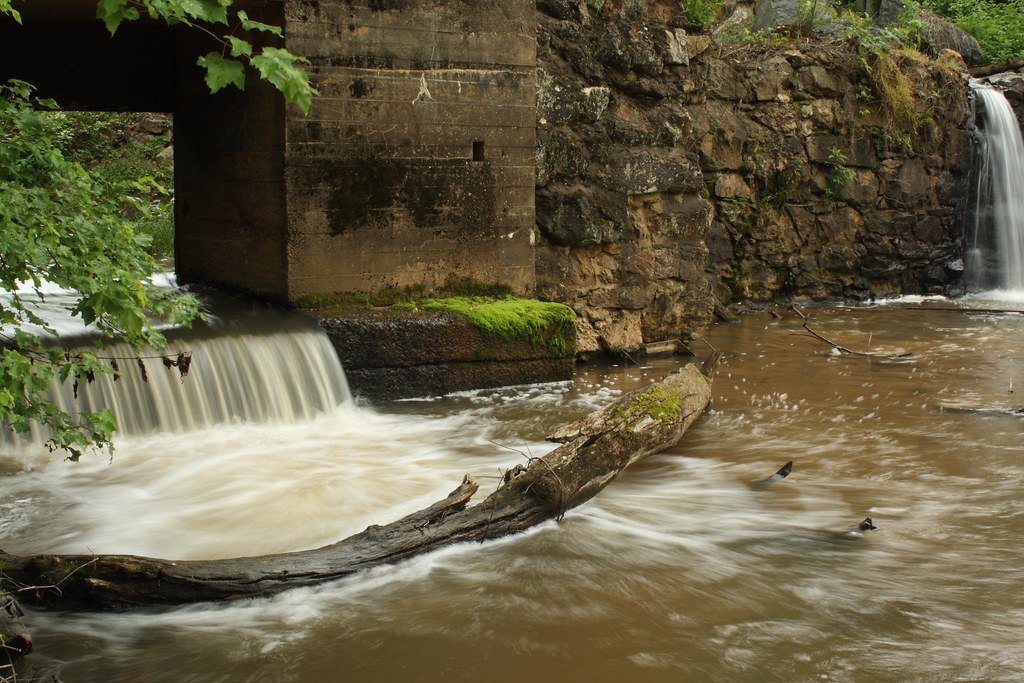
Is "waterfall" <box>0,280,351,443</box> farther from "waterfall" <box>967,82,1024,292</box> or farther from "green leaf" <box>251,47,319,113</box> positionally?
"waterfall" <box>967,82,1024,292</box>

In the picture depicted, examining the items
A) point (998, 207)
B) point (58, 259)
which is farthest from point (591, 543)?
point (998, 207)

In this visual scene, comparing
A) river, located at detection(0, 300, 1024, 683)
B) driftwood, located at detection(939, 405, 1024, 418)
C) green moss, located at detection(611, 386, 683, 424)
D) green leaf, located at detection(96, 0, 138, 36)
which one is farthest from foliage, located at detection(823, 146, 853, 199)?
green leaf, located at detection(96, 0, 138, 36)

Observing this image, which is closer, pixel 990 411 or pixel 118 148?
pixel 990 411

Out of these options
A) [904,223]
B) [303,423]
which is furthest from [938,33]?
[303,423]

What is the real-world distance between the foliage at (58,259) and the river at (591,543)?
3.54 ft

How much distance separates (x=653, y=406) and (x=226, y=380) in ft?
10.7

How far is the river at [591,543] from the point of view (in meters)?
4.14

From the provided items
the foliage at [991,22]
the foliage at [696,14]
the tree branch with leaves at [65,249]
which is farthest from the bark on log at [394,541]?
the foliage at [991,22]

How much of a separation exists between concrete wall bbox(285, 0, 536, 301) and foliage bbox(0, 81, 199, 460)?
11.5 feet

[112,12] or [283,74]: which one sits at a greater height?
[112,12]

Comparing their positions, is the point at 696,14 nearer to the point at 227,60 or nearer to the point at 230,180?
the point at 230,180

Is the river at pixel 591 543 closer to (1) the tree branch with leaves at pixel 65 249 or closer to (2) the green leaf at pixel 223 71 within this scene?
(1) the tree branch with leaves at pixel 65 249

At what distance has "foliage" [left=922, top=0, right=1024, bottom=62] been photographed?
59.2ft

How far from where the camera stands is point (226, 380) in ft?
25.0
